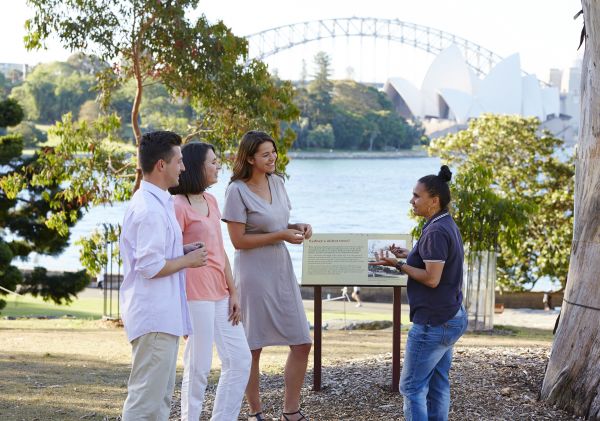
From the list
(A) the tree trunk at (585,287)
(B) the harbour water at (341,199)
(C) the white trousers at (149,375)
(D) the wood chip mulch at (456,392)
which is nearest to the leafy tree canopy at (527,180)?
(D) the wood chip mulch at (456,392)

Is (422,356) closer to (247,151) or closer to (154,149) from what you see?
(247,151)

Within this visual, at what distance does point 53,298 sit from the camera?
53.1 ft

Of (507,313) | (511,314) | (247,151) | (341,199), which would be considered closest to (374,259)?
(247,151)

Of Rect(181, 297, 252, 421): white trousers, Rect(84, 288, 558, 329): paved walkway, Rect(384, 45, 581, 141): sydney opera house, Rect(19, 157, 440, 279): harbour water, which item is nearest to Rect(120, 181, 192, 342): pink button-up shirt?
Rect(181, 297, 252, 421): white trousers

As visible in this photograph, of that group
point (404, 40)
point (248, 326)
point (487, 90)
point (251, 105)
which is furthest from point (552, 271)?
point (404, 40)

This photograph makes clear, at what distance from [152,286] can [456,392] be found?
102 inches

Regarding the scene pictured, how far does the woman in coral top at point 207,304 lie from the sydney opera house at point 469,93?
2181 inches

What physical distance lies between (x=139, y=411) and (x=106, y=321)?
10033mm

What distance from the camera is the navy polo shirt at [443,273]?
448 centimetres

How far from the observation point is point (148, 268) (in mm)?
3814

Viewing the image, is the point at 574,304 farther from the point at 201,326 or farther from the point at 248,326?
the point at 201,326

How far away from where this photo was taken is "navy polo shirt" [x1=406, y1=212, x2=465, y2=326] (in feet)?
14.7

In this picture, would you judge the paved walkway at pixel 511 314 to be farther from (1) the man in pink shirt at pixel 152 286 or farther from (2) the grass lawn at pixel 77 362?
(1) the man in pink shirt at pixel 152 286

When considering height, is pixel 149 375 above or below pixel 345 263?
below
